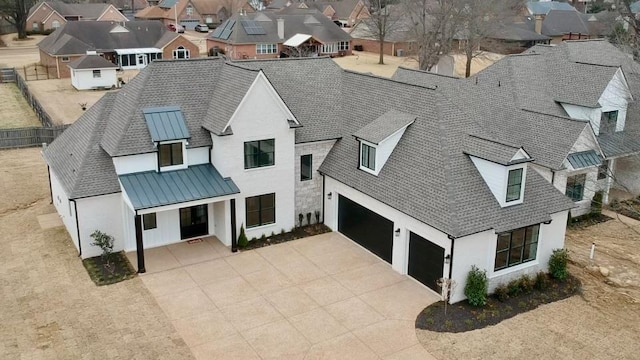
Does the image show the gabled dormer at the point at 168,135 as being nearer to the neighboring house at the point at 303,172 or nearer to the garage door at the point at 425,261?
the neighboring house at the point at 303,172

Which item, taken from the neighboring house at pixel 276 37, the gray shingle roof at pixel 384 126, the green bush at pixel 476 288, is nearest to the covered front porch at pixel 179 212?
the gray shingle roof at pixel 384 126

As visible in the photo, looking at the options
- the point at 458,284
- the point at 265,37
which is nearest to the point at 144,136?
the point at 458,284

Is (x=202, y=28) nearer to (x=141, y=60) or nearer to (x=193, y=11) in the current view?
(x=193, y=11)

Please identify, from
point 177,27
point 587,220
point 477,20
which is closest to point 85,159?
point 587,220

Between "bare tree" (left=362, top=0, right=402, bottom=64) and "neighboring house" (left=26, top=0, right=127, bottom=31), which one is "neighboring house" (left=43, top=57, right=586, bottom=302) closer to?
"bare tree" (left=362, top=0, right=402, bottom=64)

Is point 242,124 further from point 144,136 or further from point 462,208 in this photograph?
point 462,208
